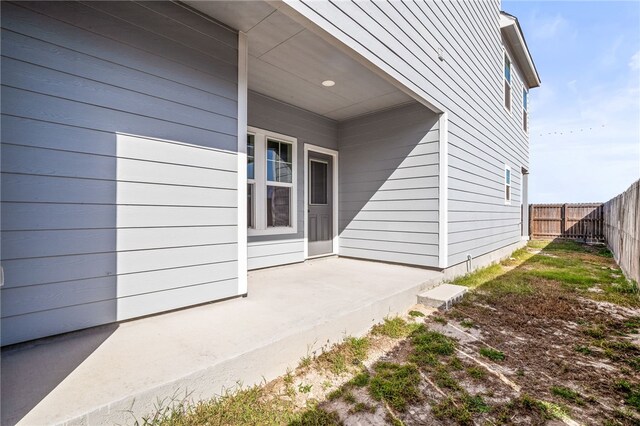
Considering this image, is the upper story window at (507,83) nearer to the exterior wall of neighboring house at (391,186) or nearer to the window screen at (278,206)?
the exterior wall of neighboring house at (391,186)

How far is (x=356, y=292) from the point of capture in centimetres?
321

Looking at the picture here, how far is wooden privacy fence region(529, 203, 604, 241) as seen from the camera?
1060 centimetres

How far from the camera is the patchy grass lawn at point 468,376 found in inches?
66.4

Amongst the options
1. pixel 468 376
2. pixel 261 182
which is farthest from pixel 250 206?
pixel 468 376

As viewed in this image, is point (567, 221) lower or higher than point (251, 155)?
lower

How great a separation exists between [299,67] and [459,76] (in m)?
2.81

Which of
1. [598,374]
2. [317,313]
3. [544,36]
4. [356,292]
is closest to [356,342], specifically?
[317,313]

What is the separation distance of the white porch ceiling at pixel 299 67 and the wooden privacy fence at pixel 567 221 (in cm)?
1060

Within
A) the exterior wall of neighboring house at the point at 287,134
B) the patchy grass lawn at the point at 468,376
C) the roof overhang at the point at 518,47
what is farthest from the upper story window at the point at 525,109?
the exterior wall of neighboring house at the point at 287,134

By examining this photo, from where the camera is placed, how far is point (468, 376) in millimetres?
2109

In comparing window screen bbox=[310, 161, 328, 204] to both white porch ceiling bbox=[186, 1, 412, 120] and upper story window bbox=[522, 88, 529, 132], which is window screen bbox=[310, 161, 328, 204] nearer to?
white porch ceiling bbox=[186, 1, 412, 120]

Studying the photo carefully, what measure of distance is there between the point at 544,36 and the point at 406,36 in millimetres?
9897

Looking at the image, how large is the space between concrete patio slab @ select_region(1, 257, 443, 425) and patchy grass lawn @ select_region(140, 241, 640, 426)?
121 millimetres

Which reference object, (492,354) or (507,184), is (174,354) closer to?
(492,354)
